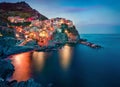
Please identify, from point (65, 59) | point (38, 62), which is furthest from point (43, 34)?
point (38, 62)

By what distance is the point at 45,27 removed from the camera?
343 ft

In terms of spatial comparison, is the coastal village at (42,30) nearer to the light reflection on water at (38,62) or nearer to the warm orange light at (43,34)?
the warm orange light at (43,34)

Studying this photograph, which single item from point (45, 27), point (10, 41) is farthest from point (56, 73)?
point (45, 27)

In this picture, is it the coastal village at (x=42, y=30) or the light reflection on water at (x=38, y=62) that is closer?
the light reflection on water at (x=38, y=62)

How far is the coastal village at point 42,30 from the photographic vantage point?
91.3m

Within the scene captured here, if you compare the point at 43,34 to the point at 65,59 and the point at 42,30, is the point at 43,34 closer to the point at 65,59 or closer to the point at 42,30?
the point at 42,30

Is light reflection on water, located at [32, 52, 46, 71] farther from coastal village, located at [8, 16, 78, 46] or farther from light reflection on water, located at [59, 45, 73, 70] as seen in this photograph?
coastal village, located at [8, 16, 78, 46]

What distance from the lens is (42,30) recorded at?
9775cm

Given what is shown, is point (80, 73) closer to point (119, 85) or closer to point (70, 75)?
point (70, 75)

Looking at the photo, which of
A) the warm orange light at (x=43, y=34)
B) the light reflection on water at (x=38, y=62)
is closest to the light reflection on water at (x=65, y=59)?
the light reflection on water at (x=38, y=62)

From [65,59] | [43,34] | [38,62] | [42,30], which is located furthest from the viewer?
[42,30]

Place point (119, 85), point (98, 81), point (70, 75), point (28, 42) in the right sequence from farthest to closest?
point (28, 42)
point (70, 75)
point (98, 81)
point (119, 85)

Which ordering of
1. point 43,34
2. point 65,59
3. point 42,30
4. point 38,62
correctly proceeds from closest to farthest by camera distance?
1. point 38,62
2. point 65,59
3. point 43,34
4. point 42,30

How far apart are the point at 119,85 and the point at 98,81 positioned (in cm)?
405
